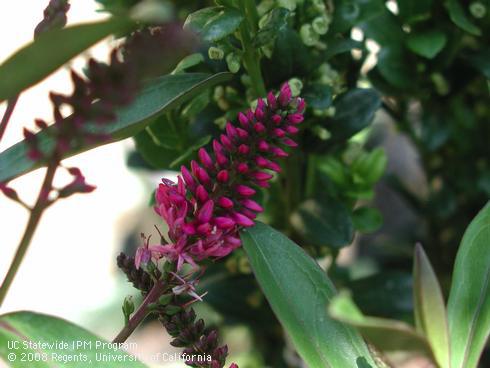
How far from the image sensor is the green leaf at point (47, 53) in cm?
46

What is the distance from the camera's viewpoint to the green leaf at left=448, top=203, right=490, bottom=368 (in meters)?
0.63

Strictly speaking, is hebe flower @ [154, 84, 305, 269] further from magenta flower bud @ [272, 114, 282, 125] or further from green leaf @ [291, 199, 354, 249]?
green leaf @ [291, 199, 354, 249]

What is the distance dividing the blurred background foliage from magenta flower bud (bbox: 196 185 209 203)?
14cm

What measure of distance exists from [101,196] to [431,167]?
1.06 meters

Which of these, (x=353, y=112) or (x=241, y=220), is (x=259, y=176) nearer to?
(x=241, y=220)

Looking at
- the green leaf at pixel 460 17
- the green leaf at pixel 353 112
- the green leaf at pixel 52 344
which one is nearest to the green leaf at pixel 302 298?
the green leaf at pixel 52 344

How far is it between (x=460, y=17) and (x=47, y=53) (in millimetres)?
529

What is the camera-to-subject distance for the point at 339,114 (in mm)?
847

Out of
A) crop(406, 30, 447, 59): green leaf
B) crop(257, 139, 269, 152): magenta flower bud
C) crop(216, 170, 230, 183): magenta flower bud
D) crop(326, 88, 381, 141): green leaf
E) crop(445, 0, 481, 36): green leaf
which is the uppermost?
crop(257, 139, 269, 152): magenta flower bud

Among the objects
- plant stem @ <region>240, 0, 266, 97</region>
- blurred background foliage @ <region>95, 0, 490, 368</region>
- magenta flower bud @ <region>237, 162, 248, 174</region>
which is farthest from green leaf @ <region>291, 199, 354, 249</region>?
magenta flower bud @ <region>237, 162, 248, 174</region>

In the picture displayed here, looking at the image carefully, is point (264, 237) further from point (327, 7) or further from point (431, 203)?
point (431, 203)

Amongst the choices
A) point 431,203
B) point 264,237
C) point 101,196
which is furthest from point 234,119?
point 101,196

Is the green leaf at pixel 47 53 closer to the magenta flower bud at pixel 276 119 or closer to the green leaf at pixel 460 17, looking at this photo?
the magenta flower bud at pixel 276 119

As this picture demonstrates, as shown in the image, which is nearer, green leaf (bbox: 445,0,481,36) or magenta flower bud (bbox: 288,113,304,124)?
magenta flower bud (bbox: 288,113,304,124)
